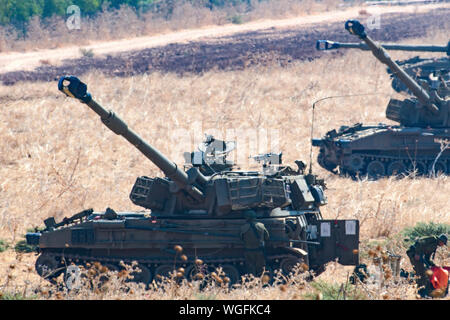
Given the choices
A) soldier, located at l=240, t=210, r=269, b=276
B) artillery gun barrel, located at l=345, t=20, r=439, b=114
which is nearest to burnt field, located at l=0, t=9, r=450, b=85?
artillery gun barrel, located at l=345, t=20, r=439, b=114

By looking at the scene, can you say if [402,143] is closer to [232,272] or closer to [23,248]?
[232,272]

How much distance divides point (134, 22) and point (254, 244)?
36280 millimetres

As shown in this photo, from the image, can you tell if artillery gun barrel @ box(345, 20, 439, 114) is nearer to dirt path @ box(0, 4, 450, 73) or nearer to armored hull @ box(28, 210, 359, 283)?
armored hull @ box(28, 210, 359, 283)

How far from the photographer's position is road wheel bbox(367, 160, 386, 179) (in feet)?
81.8

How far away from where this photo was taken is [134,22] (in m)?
48.6

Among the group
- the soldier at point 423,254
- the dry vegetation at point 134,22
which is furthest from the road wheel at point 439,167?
the dry vegetation at point 134,22

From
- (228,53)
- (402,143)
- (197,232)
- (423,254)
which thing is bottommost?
(423,254)

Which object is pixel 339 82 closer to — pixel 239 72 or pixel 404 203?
pixel 239 72

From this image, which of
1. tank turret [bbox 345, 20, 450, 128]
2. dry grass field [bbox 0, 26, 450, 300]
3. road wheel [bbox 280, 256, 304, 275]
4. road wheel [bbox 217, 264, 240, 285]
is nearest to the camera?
road wheel [bbox 280, 256, 304, 275]

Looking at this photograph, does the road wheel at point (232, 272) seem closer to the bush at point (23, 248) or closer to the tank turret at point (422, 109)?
the bush at point (23, 248)

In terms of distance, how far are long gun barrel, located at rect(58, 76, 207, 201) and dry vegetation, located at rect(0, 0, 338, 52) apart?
101 feet

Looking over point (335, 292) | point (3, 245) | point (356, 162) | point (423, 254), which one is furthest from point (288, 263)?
point (356, 162)

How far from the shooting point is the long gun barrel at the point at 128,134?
12078 mm
